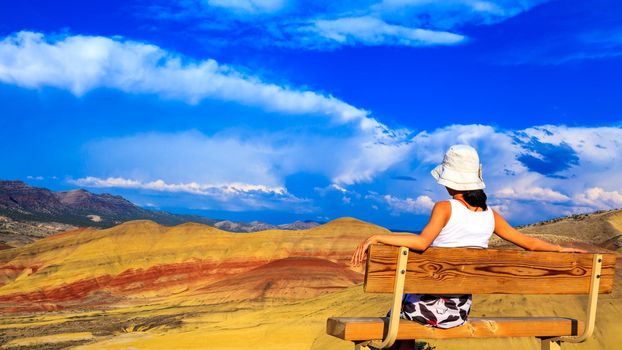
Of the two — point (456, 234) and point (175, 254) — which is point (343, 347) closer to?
point (456, 234)

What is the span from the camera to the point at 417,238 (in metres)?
4.57

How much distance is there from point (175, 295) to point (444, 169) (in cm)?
4683

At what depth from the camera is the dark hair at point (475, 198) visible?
16.5 ft

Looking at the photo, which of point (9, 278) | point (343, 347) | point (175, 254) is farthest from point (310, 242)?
point (343, 347)

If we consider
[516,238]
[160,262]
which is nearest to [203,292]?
[160,262]

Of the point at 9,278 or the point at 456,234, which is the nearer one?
the point at 456,234

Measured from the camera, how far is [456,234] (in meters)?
4.98

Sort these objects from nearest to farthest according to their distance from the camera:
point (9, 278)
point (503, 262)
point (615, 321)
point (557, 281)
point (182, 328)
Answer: point (503, 262)
point (557, 281)
point (615, 321)
point (182, 328)
point (9, 278)

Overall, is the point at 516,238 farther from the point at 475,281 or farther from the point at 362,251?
the point at 362,251

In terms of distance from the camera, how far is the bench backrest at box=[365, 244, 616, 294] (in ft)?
14.7

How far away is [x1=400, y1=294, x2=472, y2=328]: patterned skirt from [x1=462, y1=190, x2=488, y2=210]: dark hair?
2.39 feet

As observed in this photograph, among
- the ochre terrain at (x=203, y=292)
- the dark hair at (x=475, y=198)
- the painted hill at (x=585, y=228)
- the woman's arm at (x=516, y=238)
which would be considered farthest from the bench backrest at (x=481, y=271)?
the painted hill at (x=585, y=228)

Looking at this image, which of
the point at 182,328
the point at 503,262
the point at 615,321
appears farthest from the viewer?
the point at 182,328

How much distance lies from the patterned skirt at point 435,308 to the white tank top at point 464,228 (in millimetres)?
427
